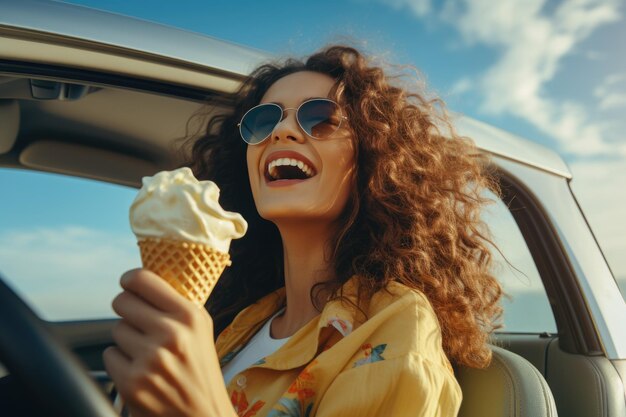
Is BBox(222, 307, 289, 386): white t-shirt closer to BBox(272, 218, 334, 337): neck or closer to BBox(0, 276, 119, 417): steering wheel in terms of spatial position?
BBox(272, 218, 334, 337): neck

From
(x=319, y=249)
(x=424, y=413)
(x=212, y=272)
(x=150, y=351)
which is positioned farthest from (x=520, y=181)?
(x=150, y=351)

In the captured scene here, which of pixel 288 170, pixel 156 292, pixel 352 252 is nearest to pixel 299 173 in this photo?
pixel 288 170

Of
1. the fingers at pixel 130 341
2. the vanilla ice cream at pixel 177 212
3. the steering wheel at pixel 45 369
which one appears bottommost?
the steering wheel at pixel 45 369

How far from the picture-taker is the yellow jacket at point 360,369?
129cm

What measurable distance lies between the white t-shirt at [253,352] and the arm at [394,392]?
0.53 m

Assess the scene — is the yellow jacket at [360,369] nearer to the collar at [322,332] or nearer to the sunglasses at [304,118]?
the collar at [322,332]

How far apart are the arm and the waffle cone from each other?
16.3 inches

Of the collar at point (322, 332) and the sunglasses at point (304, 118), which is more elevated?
the sunglasses at point (304, 118)

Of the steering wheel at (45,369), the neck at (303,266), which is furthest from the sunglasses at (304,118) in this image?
the steering wheel at (45,369)

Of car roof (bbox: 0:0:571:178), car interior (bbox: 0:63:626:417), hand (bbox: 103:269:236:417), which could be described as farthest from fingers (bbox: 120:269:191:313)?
car roof (bbox: 0:0:571:178)

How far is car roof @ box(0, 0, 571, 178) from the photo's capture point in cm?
134

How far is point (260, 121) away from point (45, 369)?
1247 millimetres

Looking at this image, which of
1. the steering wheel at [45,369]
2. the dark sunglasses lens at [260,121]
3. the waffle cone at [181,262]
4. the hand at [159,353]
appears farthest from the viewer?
the dark sunglasses lens at [260,121]

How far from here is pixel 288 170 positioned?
183 centimetres
